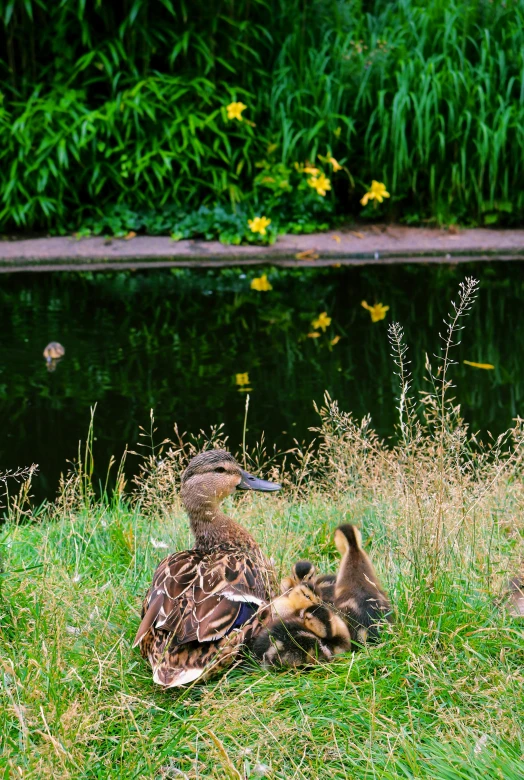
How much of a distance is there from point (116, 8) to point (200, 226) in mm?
2773

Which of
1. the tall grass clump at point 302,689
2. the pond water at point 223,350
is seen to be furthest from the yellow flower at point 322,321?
the tall grass clump at point 302,689

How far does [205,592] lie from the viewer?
3.10m

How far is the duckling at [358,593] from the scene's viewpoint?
310 cm

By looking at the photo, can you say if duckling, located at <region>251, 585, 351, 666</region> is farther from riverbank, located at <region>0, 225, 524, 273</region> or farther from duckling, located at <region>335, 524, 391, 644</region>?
riverbank, located at <region>0, 225, 524, 273</region>

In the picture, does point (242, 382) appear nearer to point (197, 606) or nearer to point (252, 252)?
point (252, 252)

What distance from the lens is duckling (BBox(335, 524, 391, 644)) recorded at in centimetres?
310

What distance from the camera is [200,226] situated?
10188 mm

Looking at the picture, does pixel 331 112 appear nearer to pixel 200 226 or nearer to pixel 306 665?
pixel 200 226

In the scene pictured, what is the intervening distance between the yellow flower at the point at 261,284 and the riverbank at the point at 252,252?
477 millimetres

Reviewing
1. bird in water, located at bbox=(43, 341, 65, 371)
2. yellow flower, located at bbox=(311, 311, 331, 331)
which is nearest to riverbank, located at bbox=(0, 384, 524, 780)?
bird in water, located at bbox=(43, 341, 65, 371)

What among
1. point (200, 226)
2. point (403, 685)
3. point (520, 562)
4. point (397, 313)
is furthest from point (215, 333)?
point (403, 685)

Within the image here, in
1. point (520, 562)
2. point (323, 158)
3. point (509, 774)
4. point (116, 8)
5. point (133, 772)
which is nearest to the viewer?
point (509, 774)

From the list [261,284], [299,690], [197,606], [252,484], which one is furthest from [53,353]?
[299,690]

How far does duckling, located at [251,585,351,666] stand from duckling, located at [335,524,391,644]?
6cm
